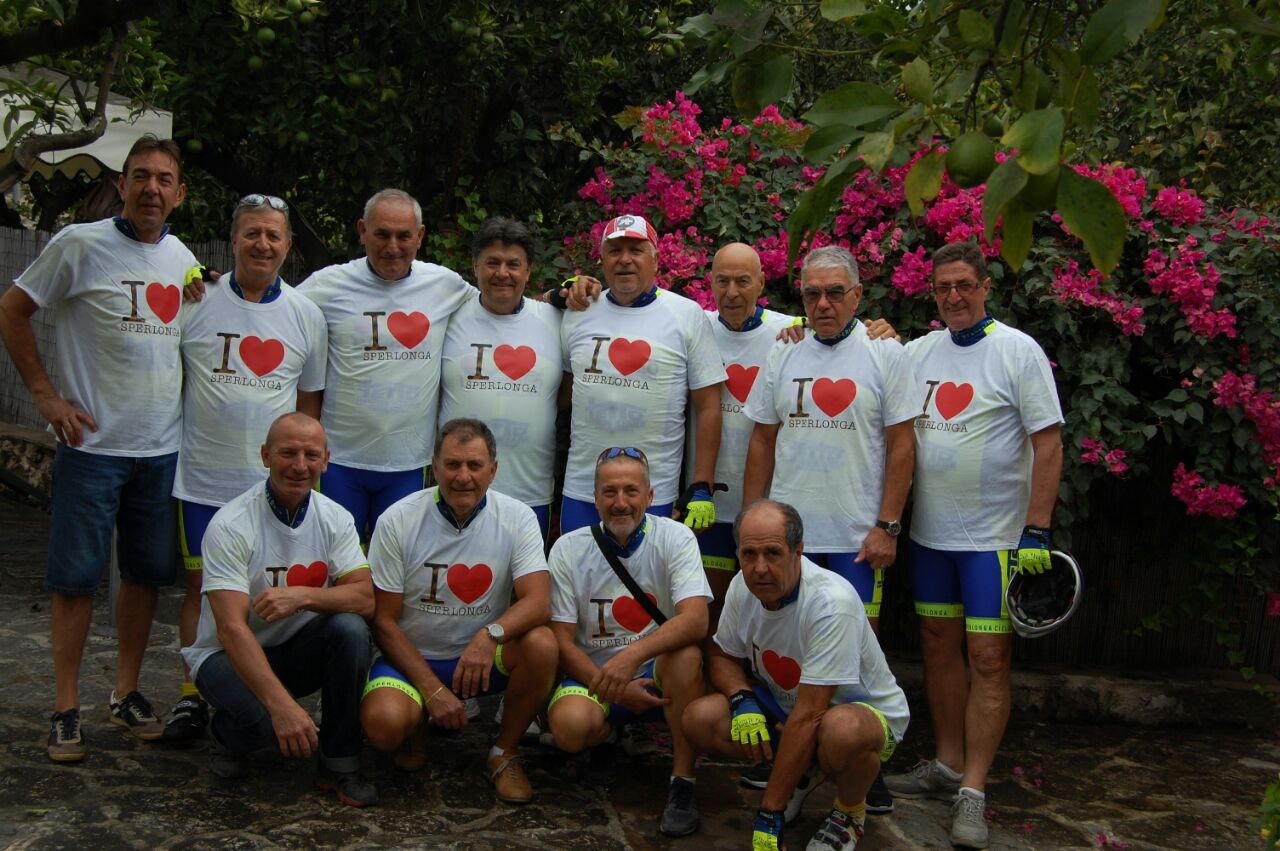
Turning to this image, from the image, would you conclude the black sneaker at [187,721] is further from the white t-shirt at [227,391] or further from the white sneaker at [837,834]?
the white sneaker at [837,834]

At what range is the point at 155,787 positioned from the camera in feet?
15.0

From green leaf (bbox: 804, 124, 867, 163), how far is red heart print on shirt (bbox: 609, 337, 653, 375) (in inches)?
132

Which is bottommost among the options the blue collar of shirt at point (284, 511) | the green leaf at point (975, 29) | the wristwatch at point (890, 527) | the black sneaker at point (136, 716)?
the black sneaker at point (136, 716)

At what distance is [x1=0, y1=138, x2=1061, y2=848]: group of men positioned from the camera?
14.9 ft

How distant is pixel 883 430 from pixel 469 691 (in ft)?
6.00

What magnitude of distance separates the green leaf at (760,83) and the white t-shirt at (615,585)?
9.45 ft

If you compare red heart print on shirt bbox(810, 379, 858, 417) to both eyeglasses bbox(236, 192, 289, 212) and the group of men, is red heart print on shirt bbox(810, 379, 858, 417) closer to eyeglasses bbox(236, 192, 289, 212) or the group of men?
the group of men

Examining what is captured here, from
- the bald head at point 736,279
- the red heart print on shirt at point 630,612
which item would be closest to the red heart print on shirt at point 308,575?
the red heart print on shirt at point 630,612

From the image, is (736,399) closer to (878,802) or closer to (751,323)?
(751,323)

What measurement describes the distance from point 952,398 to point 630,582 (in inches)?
54.6

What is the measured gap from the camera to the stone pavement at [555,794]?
4301 millimetres

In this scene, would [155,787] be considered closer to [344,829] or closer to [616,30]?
[344,829]

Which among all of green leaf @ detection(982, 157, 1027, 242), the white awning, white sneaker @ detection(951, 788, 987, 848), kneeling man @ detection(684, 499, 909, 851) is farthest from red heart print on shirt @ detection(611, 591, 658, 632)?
the white awning

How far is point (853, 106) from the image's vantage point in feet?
5.95
